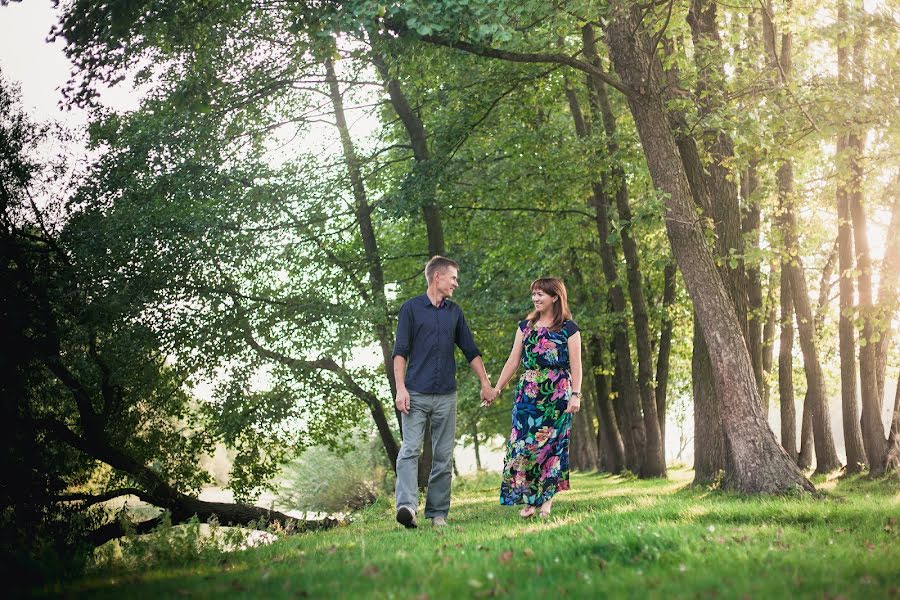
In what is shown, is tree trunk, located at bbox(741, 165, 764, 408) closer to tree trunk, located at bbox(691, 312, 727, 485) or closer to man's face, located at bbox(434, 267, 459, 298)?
tree trunk, located at bbox(691, 312, 727, 485)

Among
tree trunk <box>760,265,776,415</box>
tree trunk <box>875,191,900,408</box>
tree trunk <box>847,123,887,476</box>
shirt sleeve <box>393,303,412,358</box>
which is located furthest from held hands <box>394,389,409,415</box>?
tree trunk <box>760,265,776,415</box>

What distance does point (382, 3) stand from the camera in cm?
865

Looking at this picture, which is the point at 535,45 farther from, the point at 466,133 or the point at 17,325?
the point at 17,325

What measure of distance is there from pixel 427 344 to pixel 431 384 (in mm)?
418

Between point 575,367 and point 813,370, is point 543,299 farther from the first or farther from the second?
point 813,370

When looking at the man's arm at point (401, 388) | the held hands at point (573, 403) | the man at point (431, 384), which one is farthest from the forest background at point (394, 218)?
the man's arm at point (401, 388)

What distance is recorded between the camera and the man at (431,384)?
8.40 meters

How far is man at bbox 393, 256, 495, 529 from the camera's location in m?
8.40

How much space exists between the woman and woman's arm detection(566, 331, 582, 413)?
11 mm

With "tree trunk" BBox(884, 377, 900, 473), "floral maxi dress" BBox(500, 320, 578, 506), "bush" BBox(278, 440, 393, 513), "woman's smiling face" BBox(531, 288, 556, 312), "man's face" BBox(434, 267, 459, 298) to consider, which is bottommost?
"bush" BBox(278, 440, 393, 513)

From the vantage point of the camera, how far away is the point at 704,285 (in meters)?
10.3

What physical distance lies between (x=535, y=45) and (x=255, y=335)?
9.24 m

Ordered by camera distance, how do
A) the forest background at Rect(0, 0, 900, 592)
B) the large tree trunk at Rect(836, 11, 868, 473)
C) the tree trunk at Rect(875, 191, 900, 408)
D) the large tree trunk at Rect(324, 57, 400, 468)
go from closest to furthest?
the forest background at Rect(0, 0, 900, 592) → the tree trunk at Rect(875, 191, 900, 408) → the large tree trunk at Rect(836, 11, 868, 473) → the large tree trunk at Rect(324, 57, 400, 468)

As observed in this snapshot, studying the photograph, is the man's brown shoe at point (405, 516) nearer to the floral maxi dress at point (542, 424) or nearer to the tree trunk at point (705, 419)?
the floral maxi dress at point (542, 424)
